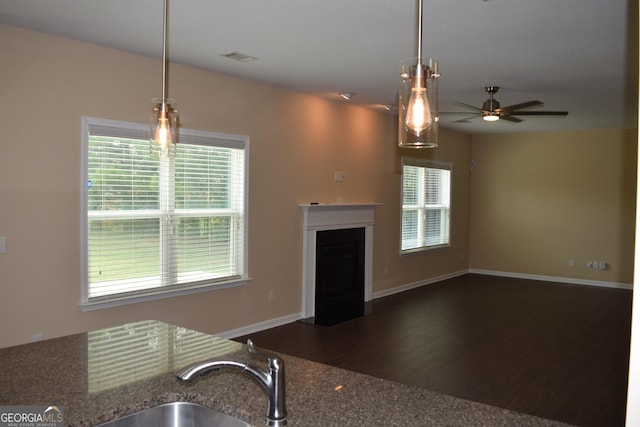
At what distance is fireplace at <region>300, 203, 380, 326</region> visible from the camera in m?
6.20

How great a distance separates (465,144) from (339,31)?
6.63 m

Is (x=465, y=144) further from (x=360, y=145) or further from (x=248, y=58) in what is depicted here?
(x=248, y=58)

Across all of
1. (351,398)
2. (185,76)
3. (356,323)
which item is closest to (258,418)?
(351,398)

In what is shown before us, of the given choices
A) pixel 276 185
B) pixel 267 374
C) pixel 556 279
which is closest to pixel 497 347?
pixel 276 185

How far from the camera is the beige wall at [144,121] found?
3.77m

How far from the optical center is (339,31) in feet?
12.2

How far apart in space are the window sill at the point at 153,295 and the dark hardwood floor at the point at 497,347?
59cm

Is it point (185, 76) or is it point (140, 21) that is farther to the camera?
point (185, 76)

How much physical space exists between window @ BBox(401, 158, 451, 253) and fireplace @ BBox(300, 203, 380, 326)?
3.81 ft

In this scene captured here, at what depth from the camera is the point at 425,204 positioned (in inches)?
341

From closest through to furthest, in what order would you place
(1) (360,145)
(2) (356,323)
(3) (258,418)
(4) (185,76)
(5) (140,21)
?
(3) (258,418)
(5) (140,21)
(4) (185,76)
(2) (356,323)
(1) (360,145)

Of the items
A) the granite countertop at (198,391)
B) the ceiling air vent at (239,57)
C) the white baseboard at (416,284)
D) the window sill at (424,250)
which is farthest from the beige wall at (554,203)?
the granite countertop at (198,391)

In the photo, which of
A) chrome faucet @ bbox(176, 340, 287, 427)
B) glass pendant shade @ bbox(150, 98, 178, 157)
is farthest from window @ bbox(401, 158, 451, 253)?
chrome faucet @ bbox(176, 340, 287, 427)

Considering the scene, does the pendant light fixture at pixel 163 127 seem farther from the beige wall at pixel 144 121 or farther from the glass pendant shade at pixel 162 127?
the beige wall at pixel 144 121
